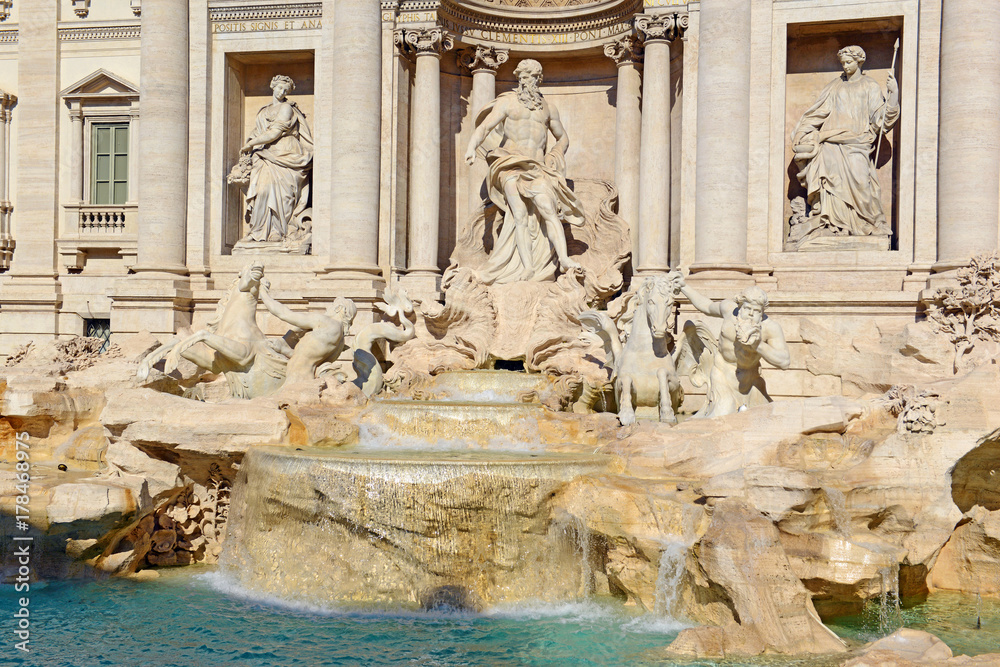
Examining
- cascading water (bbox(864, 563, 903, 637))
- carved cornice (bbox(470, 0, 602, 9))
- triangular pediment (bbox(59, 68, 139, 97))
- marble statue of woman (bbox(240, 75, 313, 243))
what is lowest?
cascading water (bbox(864, 563, 903, 637))

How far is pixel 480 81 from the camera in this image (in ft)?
51.5

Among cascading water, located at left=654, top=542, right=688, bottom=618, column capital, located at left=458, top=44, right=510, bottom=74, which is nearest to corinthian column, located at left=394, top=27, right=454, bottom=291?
column capital, located at left=458, top=44, right=510, bottom=74

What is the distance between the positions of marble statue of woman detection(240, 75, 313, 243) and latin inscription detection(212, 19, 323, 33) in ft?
2.60

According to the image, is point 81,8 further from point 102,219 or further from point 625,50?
point 625,50

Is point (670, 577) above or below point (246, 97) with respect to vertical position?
below

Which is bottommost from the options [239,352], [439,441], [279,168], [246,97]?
[439,441]

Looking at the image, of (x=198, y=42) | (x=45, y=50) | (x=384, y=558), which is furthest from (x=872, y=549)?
(x=45, y=50)

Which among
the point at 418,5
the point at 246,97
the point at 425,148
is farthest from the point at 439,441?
the point at 246,97

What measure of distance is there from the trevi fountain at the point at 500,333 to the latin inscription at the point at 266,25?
51mm

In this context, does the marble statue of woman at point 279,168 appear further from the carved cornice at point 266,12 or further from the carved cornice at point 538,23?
the carved cornice at point 538,23

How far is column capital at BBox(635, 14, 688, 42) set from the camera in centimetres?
1392

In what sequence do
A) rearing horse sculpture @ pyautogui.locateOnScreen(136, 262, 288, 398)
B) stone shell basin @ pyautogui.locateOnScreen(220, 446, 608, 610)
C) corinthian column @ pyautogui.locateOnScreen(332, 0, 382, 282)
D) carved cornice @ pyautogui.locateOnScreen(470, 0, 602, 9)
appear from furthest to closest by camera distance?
1. carved cornice @ pyautogui.locateOnScreen(470, 0, 602, 9)
2. corinthian column @ pyautogui.locateOnScreen(332, 0, 382, 282)
3. rearing horse sculpture @ pyautogui.locateOnScreen(136, 262, 288, 398)
4. stone shell basin @ pyautogui.locateOnScreen(220, 446, 608, 610)

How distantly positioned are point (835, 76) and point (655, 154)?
9.25ft

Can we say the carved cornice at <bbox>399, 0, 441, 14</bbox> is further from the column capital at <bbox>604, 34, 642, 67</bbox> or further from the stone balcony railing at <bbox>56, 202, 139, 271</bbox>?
the stone balcony railing at <bbox>56, 202, 139, 271</bbox>
